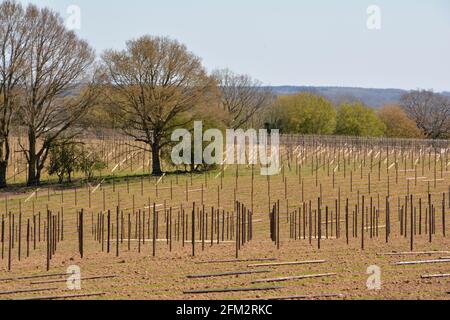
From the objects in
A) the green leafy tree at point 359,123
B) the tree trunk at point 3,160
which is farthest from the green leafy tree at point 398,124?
the tree trunk at point 3,160

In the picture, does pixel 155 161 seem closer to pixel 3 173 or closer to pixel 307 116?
pixel 3 173

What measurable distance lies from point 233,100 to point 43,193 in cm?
4344

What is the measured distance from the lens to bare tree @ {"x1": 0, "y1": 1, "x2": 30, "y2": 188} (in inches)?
1400

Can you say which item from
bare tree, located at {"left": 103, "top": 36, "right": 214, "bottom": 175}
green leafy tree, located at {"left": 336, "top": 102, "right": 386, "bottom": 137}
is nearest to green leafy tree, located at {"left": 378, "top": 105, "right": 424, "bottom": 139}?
green leafy tree, located at {"left": 336, "top": 102, "right": 386, "bottom": 137}

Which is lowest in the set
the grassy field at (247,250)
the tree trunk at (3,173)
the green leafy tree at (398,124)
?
the grassy field at (247,250)

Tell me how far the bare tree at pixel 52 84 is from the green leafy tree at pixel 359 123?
122ft

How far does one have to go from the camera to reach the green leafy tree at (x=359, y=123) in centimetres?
6975

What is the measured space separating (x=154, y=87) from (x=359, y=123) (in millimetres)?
34457

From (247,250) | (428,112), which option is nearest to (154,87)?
(247,250)

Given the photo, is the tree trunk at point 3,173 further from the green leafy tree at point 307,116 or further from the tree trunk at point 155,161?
the green leafy tree at point 307,116

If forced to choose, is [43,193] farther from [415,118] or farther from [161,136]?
[415,118]

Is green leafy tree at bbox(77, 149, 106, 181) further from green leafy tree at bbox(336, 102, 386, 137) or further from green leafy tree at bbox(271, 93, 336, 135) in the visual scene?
green leafy tree at bbox(336, 102, 386, 137)

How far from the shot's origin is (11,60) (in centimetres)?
3572
